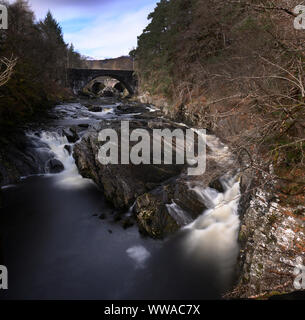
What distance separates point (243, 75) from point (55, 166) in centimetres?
991

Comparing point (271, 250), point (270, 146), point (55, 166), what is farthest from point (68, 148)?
point (271, 250)

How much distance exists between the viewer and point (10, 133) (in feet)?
37.9

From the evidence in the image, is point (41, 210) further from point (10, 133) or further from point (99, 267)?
point (10, 133)

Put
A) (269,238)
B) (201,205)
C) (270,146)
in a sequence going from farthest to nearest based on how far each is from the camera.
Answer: (201,205) < (270,146) < (269,238)

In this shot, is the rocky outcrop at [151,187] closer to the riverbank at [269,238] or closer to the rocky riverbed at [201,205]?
the rocky riverbed at [201,205]

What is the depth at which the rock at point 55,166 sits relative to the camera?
1122 centimetres

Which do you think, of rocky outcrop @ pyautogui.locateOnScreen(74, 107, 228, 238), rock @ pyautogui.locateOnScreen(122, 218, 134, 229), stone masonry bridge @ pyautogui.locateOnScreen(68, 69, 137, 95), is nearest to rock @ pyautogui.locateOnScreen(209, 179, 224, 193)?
rocky outcrop @ pyautogui.locateOnScreen(74, 107, 228, 238)

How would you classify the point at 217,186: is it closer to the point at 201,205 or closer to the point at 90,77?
the point at 201,205

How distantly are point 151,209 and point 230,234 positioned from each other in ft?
8.35

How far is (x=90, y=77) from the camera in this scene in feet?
148

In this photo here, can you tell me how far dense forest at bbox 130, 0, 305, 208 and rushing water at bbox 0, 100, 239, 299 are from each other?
112 cm

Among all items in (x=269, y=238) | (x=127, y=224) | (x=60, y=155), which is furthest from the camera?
(x=60, y=155)

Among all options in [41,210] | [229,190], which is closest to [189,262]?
[229,190]

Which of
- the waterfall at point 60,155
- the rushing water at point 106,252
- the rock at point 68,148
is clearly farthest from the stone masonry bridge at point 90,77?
the rushing water at point 106,252
